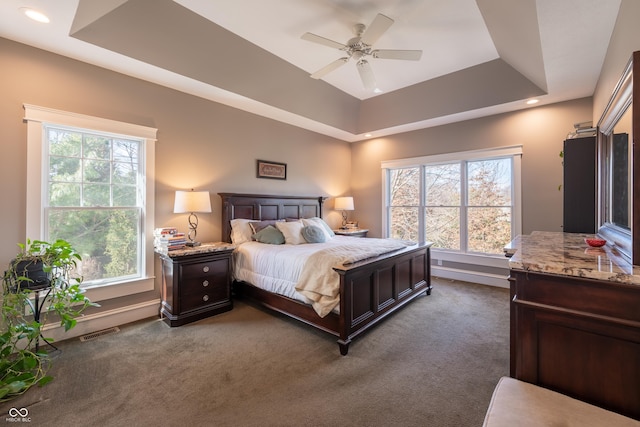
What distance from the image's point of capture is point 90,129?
9.38 ft

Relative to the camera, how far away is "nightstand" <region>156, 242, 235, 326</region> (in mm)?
3004

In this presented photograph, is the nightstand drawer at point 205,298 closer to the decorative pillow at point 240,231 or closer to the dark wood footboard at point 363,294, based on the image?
the dark wood footboard at point 363,294

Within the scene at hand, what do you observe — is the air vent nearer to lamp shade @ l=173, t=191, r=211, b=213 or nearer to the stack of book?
the stack of book

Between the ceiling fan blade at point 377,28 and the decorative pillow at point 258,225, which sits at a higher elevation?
the ceiling fan blade at point 377,28

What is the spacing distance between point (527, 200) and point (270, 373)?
4.40 m

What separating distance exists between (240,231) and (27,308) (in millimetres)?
2180

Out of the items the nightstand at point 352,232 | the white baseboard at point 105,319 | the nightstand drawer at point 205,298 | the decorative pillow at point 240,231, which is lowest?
the white baseboard at point 105,319

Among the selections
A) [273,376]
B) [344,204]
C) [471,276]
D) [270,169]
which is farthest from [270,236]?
[471,276]

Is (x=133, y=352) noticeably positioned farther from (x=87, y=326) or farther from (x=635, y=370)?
(x=635, y=370)

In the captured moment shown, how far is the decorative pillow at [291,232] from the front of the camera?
3.84m

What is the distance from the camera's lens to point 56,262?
2.35 metres

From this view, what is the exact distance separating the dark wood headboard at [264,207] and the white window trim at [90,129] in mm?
957

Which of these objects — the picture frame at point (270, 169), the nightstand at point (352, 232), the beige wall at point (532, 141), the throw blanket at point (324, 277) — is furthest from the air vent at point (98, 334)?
the beige wall at point (532, 141)

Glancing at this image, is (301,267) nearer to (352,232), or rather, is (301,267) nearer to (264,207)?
(264,207)
